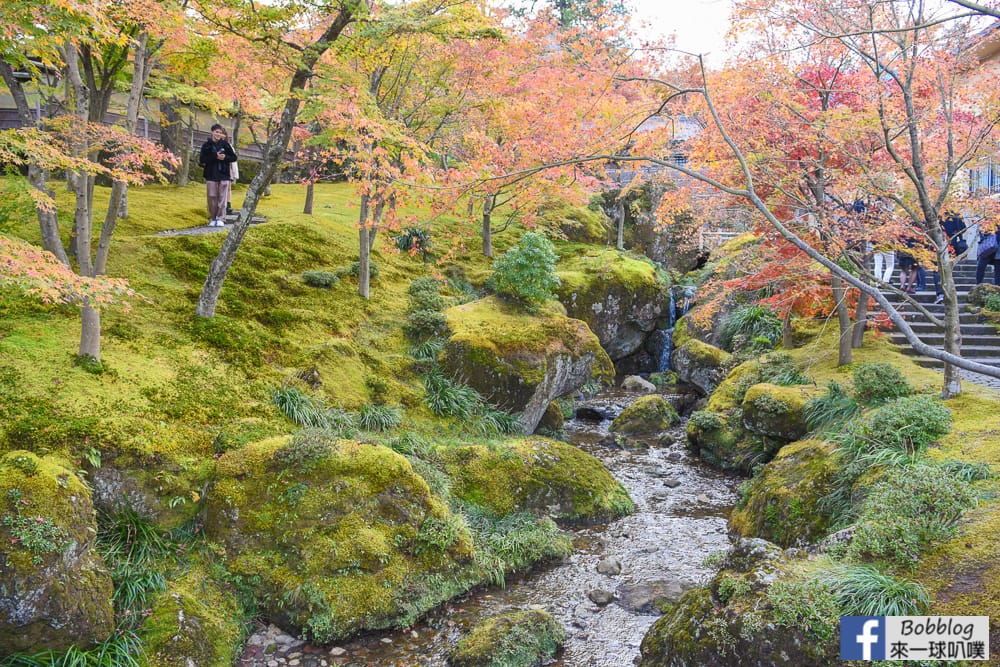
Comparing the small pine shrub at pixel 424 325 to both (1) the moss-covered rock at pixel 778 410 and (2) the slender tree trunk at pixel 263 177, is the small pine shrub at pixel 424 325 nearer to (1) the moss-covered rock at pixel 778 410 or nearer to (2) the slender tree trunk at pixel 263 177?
(2) the slender tree trunk at pixel 263 177

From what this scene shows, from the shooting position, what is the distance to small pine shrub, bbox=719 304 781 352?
16844 millimetres

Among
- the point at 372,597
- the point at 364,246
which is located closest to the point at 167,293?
the point at 364,246

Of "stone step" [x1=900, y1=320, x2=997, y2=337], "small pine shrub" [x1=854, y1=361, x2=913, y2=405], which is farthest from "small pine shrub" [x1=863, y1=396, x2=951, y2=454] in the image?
"stone step" [x1=900, y1=320, x2=997, y2=337]

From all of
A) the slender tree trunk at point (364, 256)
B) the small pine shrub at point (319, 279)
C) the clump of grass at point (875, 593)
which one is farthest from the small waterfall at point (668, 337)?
the clump of grass at point (875, 593)

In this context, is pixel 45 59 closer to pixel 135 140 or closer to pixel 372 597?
pixel 135 140

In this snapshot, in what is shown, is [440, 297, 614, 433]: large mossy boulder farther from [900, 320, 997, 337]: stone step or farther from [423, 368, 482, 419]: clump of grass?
[900, 320, 997, 337]: stone step

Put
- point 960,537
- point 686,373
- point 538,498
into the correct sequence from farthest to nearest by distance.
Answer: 1. point 686,373
2. point 538,498
3. point 960,537

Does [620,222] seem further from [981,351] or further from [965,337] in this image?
[981,351]

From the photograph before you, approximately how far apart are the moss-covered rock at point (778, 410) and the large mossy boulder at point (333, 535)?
6.44m

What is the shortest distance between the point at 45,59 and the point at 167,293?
4.40 meters

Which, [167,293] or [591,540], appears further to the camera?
[167,293]

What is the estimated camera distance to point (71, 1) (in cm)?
Result: 582

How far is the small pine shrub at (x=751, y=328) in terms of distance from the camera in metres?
Result: 16.8

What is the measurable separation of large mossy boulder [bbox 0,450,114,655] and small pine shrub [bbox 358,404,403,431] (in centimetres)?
449
